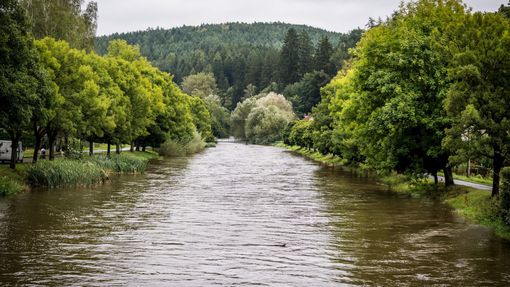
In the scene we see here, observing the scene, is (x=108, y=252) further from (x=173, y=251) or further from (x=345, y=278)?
(x=345, y=278)

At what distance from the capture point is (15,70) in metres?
38.4

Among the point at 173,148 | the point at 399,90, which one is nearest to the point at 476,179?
the point at 399,90

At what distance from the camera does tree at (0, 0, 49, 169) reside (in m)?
37.0

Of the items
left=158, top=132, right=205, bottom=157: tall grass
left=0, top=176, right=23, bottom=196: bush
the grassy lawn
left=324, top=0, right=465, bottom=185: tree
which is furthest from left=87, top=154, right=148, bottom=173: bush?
left=158, top=132, right=205, bottom=157: tall grass

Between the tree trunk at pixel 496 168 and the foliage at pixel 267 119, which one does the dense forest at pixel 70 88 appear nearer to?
the tree trunk at pixel 496 168

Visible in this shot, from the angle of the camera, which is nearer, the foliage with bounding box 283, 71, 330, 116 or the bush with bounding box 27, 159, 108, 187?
the bush with bounding box 27, 159, 108, 187

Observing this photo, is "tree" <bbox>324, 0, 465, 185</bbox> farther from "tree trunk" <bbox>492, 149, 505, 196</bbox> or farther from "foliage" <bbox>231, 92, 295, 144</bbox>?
"foliage" <bbox>231, 92, 295, 144</bbox>

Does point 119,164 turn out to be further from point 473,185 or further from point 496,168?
point 496,168

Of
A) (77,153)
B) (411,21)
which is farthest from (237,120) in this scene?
(411,21)

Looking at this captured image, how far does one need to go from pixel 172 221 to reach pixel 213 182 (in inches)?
869

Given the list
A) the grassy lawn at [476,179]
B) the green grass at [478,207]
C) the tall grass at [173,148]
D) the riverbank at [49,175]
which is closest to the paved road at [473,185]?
the grassy lawn at [476,179]

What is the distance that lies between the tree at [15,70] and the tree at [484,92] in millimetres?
24927

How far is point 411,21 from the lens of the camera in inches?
1775

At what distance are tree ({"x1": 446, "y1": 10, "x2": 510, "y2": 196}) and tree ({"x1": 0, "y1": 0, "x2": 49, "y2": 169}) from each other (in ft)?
81.8
